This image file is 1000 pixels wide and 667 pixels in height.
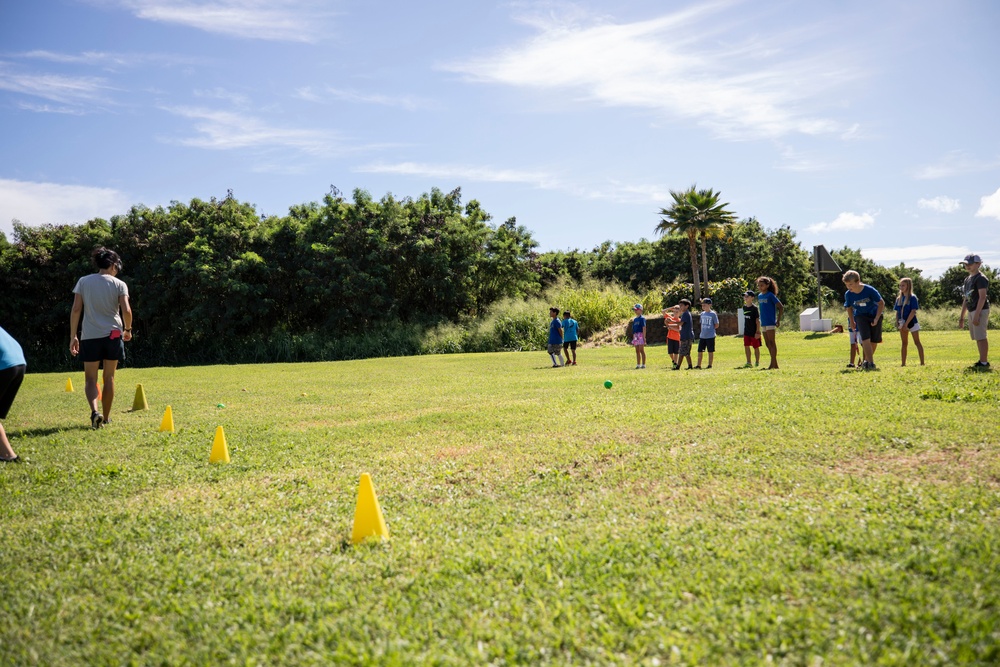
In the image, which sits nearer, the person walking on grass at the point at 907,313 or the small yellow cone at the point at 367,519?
the small yellow cone at the point at 367,519

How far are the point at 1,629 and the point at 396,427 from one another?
16.4 feet

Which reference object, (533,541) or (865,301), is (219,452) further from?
(865,301)

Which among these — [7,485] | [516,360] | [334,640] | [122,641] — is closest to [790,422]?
[334,640]

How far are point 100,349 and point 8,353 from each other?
6.25ft

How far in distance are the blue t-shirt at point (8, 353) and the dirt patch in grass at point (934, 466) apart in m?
7.32

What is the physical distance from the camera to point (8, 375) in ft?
20.4

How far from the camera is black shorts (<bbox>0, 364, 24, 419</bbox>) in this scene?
6.20m

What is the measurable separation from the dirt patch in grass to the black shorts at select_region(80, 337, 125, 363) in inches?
317

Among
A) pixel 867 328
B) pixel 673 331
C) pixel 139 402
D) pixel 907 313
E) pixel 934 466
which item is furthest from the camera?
pixel 673 331

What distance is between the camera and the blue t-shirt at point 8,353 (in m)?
6.20

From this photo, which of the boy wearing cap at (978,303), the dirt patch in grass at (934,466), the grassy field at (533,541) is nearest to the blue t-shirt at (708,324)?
the boy wearing cap at (978,303)

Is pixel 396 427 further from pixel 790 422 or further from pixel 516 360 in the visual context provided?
pixel 516 360

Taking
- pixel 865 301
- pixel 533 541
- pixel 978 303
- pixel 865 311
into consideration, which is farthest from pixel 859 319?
pixel 533 541

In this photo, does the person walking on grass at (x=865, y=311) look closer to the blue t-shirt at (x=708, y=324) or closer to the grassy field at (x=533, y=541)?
the grassy field at (x=533, y=541)
